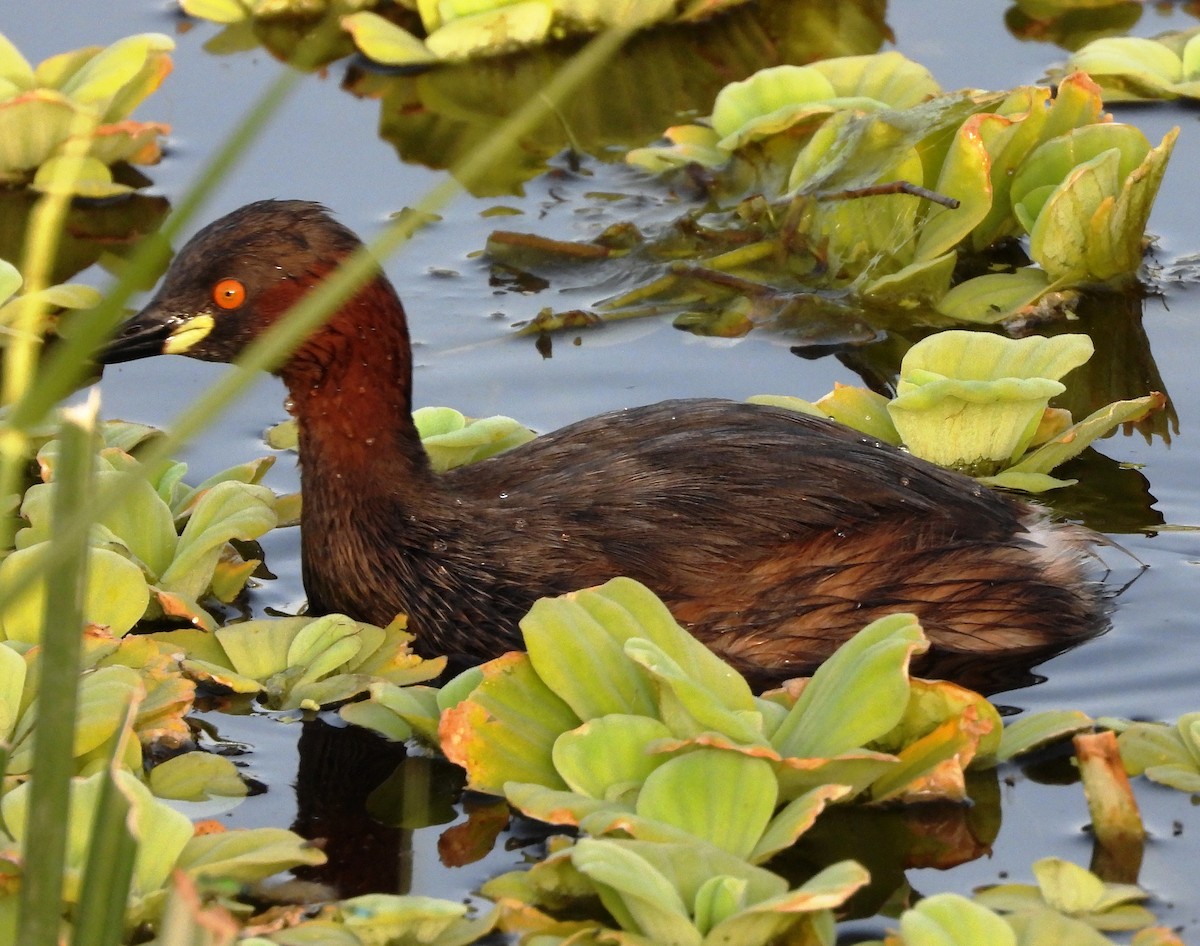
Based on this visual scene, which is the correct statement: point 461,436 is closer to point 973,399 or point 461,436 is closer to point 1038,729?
point 973,399

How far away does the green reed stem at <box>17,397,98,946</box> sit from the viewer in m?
1.82

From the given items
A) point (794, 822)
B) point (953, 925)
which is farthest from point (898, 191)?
point (953, 925)

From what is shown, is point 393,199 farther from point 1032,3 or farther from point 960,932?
point 960,932

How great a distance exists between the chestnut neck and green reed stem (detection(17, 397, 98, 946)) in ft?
7.87

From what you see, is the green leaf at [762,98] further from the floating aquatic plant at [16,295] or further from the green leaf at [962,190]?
the floating aquatic plant at [16,295]

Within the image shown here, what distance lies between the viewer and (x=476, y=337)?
615cm

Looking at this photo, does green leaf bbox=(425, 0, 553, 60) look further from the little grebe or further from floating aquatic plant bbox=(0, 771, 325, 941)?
floating aquatic plant bbox=(0, 771, 325, 941)

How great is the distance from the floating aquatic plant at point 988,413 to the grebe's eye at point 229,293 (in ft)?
4.57

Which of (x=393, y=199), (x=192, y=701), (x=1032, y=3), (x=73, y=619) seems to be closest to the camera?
(x=73, y=619)

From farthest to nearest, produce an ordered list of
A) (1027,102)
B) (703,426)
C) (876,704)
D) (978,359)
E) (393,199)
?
(393,199) → (1027,102) → (978,359) → (703,426) → (876,704)

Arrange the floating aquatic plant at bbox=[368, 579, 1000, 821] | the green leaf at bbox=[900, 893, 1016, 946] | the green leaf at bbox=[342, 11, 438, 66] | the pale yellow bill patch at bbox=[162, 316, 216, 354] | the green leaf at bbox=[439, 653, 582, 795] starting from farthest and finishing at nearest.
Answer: the green leaf at bbox=[342, 11, 438, 66] < the pale yellow bill patch at bbox=[162, 316, 216, 354] < the green leaf at bbox=[439, 653, 582, 795] < the floating aquatic plant at bbox=[368, 579, 1000, 821] < the green leaf at bbox=[900, 893, 1016, 946]

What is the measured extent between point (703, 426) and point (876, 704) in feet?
3.94

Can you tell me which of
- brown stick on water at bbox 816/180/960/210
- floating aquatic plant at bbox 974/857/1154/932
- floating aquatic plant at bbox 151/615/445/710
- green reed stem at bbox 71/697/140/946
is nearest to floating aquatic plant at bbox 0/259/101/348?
floating aquatic plant at bbox 151/615/445/710

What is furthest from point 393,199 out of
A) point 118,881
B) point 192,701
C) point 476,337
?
point 118,881
